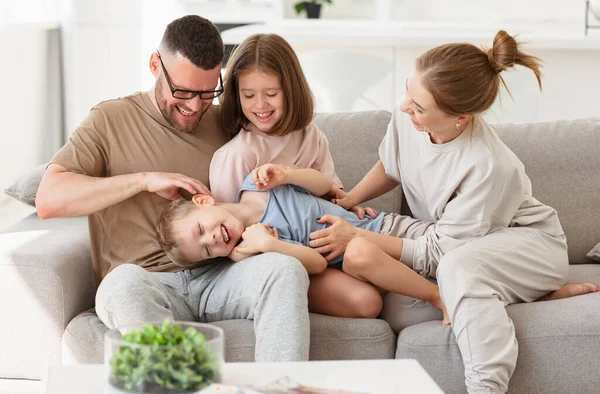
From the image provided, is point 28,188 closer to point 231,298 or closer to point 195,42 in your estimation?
point 195,42

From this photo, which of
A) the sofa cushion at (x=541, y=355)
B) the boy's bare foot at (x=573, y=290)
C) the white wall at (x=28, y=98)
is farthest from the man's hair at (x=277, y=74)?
the white wall at (x=28, y=98)

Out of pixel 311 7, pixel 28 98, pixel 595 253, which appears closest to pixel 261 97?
pixel 595 253

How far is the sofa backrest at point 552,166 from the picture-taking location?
261cm

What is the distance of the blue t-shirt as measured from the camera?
2.24 m

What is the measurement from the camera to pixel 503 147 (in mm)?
2270

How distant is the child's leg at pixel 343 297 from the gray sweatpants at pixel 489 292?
8 centimetres

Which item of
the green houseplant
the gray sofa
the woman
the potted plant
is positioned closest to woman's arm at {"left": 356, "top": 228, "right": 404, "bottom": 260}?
the woman

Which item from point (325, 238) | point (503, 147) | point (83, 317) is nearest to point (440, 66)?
point (503, 147)

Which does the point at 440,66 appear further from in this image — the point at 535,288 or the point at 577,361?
the point at 577,361

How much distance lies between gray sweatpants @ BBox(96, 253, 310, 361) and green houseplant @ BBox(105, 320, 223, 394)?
0.55 metres

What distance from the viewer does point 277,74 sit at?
7.45 feet

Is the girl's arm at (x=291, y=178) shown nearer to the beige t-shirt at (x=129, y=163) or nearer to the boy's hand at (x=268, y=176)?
the boy's hand at (x=268, y=176)

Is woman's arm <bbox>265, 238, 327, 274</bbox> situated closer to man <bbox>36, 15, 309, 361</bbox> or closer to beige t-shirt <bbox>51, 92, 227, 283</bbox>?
man <bbox>36, 15, 309, 361</bbox>

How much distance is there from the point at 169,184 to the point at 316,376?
86cm
